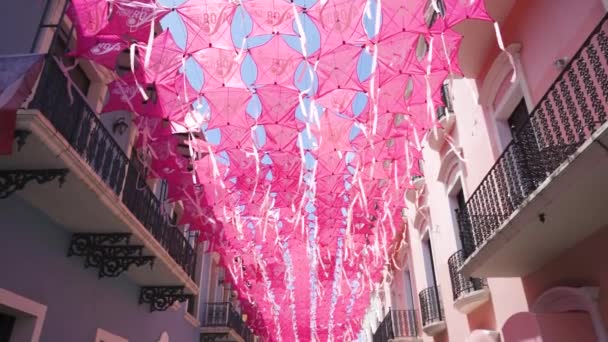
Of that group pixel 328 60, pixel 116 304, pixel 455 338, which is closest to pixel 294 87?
pixel 328 60

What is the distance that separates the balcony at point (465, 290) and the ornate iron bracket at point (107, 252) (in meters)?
5.96

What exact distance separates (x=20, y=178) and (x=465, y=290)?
27.0ft

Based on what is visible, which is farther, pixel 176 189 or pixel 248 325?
pixel 248 325

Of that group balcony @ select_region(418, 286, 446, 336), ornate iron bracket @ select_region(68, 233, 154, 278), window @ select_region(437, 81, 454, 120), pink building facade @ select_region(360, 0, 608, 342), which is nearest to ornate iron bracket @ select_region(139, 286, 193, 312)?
ornate iron bracket @ select_region(68, 233, 154, 278)

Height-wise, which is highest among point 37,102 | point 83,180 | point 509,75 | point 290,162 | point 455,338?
point 509,75

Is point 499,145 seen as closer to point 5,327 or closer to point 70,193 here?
point 70,193

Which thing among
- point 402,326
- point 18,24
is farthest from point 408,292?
point 18,24

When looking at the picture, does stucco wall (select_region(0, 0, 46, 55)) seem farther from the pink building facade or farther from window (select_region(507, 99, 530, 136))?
window (select_region(507, 99, 530, 136))

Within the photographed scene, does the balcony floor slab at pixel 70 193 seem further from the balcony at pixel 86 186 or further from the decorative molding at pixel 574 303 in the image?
the decorative molding at pixel 574 303

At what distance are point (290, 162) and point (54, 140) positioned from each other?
13.2ft

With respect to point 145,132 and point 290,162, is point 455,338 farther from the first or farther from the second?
point 145,132

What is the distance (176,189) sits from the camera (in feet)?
31.4

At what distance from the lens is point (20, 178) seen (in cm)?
571

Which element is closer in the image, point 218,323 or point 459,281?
point 459,281
